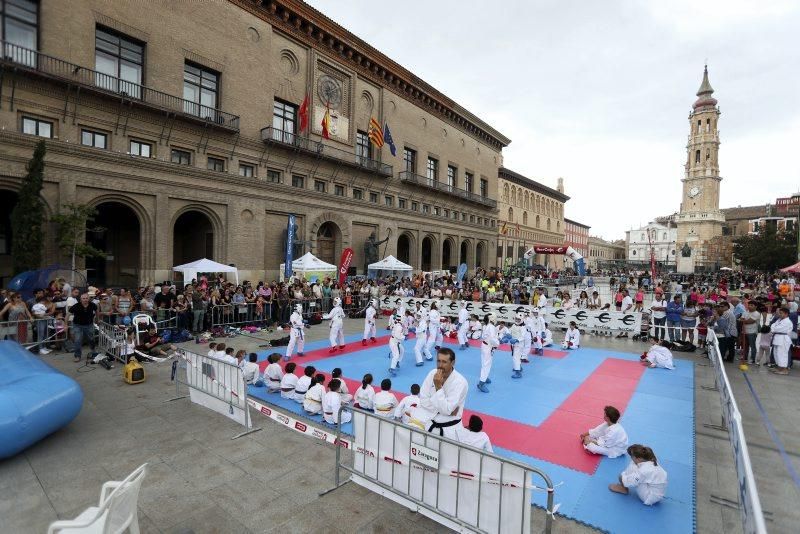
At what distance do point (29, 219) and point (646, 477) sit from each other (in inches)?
846

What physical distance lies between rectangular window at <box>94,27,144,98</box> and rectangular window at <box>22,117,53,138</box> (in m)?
2.96

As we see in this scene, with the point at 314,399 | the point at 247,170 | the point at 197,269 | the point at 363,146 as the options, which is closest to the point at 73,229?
the point at 197,269

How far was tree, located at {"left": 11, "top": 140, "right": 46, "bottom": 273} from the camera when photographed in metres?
15.8

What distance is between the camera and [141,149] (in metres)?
20.9

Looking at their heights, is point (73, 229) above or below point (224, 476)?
above

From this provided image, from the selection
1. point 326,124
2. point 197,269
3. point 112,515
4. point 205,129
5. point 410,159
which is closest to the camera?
point 112,515

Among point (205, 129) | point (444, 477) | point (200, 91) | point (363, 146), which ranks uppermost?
point (363, 146)

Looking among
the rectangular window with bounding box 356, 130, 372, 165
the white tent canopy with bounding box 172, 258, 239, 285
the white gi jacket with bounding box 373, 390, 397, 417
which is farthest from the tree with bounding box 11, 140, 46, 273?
the rectangular window with bounding box 356, 130, 372, 165

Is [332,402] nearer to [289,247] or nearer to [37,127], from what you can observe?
[289,247]

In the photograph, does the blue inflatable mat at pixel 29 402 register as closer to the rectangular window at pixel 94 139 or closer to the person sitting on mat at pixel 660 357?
the person sitting on mat at pixel 660 357

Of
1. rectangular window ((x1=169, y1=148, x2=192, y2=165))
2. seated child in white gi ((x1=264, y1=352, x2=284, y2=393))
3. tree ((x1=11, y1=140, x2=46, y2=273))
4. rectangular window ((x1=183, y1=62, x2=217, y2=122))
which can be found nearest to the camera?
seated child in white gi ((x1=264, y1=352, x2=284, y2=393))

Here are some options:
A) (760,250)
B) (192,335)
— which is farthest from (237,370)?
(760,250)

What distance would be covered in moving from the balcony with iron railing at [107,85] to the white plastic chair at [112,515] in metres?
20.9

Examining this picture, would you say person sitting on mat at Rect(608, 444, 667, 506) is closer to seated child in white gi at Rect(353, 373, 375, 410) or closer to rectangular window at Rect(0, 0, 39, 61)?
seated child in white gi at Rect(353, 373, 375, 410)
